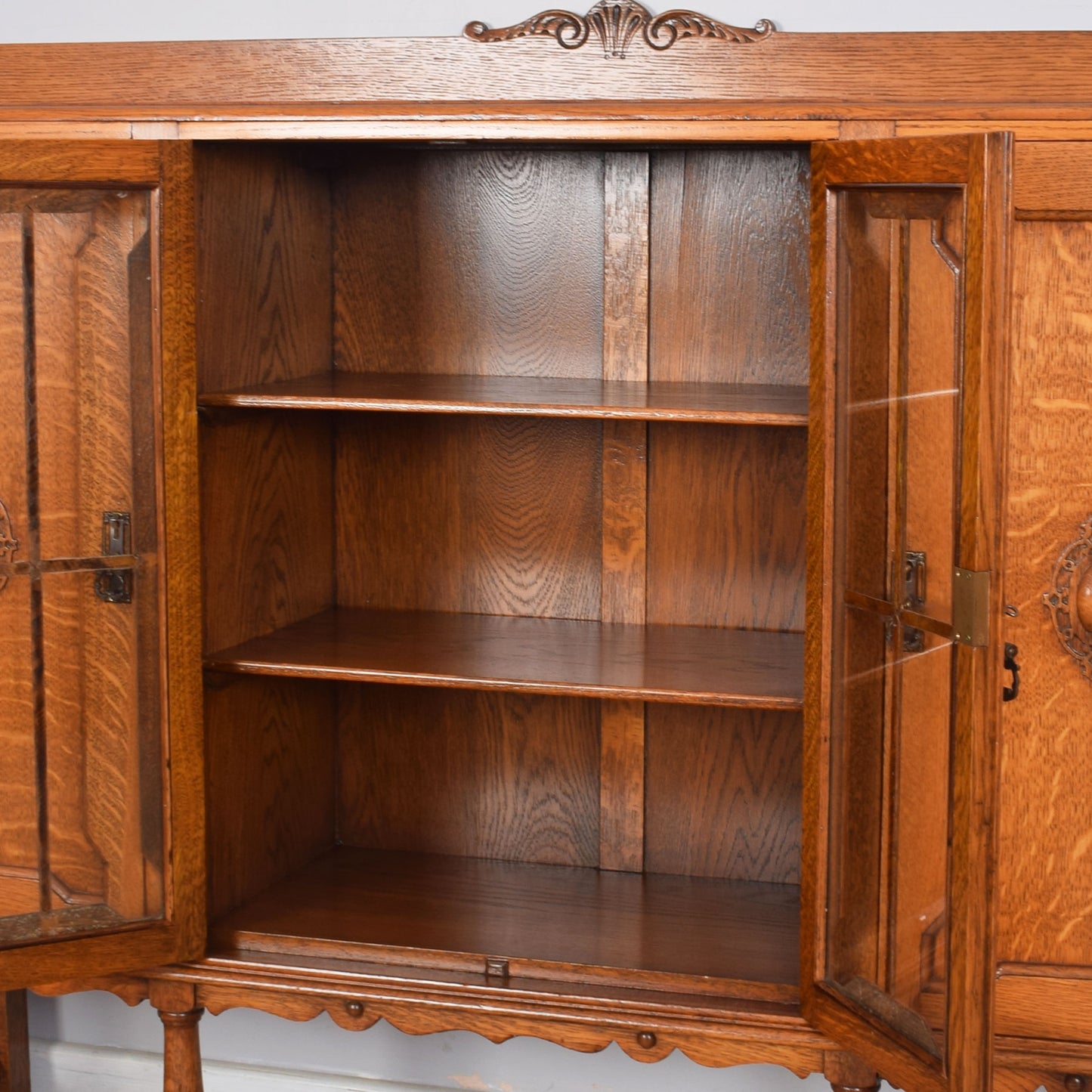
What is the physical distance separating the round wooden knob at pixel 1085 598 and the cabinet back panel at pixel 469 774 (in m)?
1.03

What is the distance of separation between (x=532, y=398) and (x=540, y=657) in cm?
44

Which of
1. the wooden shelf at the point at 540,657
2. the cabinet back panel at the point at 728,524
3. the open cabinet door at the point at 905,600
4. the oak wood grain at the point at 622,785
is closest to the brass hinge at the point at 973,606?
the open cabinet door at the point at 905,600

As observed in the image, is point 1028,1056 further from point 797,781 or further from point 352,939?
point 352,939

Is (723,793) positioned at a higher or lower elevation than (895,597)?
lower

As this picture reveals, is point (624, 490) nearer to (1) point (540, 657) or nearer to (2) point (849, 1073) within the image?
(1) point (540, 657)

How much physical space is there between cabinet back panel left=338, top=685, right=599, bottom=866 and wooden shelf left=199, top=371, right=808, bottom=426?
0.61m

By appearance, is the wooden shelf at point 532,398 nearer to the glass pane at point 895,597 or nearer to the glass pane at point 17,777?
the glass pane at point 895,597

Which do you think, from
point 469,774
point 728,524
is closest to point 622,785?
point 469,774

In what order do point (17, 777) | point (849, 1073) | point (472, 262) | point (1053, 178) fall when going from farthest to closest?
point (472, 262), point (17, 777), point (849, 1073), point (1053, 178)

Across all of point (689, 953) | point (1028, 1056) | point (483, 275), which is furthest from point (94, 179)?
point (1028, 1056)

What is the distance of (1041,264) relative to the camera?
2.03m

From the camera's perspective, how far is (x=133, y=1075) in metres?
3.25

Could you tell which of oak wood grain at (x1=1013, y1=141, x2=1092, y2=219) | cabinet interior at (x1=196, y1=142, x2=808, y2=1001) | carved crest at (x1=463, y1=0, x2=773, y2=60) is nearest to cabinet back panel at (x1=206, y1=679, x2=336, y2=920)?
cabinet interior at (x1=196, y1=142, x2=808, y2=1001)

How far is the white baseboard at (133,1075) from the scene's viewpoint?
3.16 metres
